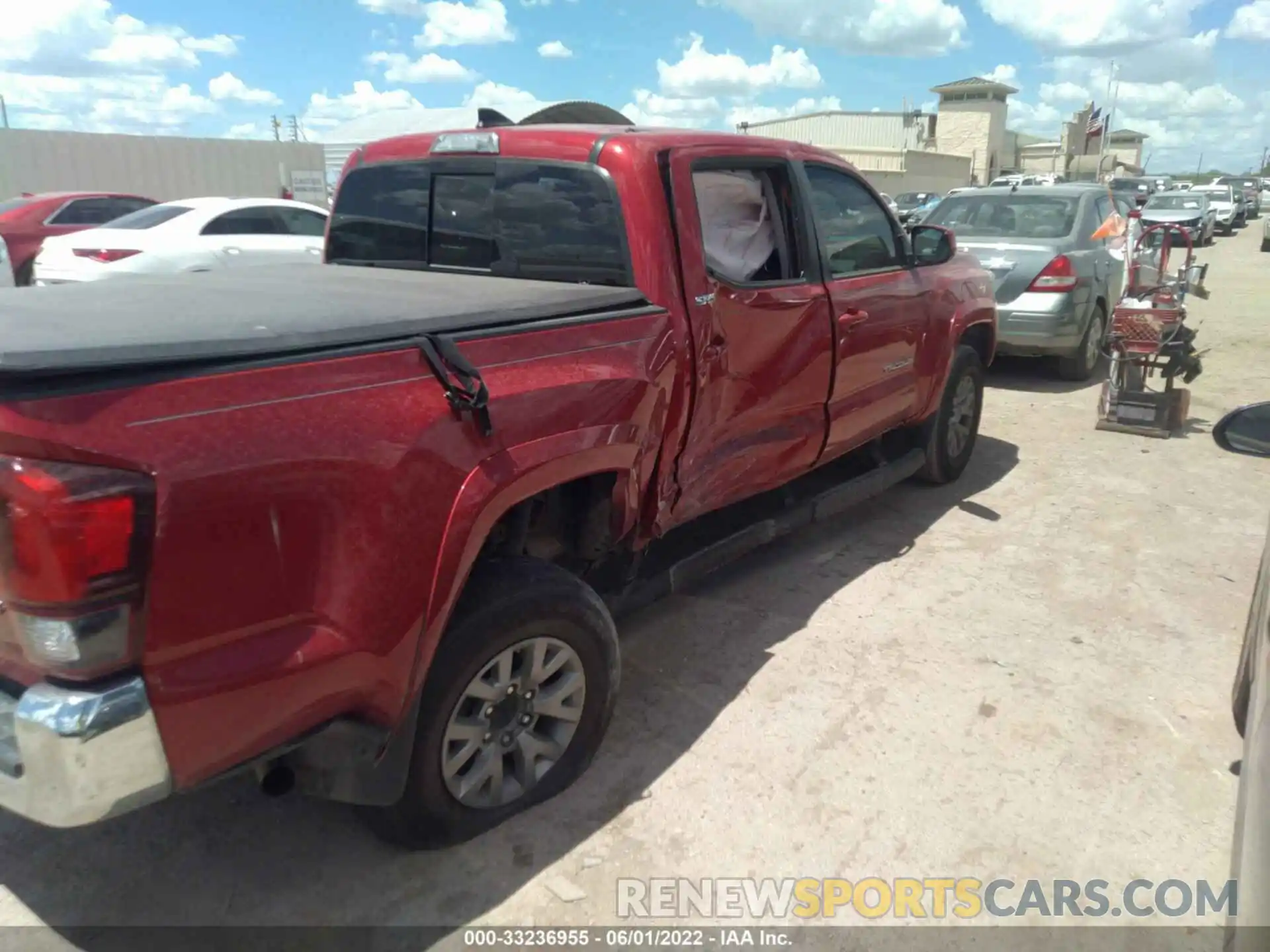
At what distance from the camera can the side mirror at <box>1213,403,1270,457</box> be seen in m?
2.49

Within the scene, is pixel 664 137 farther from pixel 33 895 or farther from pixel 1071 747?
pixel 33 895

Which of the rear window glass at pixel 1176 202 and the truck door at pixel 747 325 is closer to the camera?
the truck door at pixel 747 325

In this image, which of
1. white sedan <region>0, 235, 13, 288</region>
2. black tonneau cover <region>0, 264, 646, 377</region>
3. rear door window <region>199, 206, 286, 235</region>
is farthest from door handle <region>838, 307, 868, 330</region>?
white sedan <region>0, 235, 13, 288</region>

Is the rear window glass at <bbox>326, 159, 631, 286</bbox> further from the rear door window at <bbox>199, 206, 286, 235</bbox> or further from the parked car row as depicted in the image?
the rear door window at <bbox>199, 206, 286, 235</bbox>

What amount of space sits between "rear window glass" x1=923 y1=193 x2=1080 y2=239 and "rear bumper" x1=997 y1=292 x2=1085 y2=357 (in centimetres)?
84

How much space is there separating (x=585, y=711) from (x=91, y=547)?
1.61 meters

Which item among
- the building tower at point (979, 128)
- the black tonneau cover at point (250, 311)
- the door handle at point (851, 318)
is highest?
the building tower at point (979, 128)

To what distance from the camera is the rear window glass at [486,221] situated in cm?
322

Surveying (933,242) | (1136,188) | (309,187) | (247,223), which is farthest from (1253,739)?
(1136,188)

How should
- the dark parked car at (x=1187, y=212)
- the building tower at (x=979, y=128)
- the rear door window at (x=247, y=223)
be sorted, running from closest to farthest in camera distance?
the rear door window at (x=247, y=223) < the dark parked car at (x=1187, y=212) < the building tower at (x=979, y=128)

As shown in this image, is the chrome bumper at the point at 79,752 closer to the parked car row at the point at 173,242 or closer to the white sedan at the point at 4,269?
the parked car row at the point at 173,242

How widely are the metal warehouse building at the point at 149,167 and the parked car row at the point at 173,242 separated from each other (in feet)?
32.4

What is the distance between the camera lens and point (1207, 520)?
17.6ft

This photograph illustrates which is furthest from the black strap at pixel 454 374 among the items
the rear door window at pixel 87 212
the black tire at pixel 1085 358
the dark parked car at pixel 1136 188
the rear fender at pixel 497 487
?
the dark parked car at pixel 1136 188
